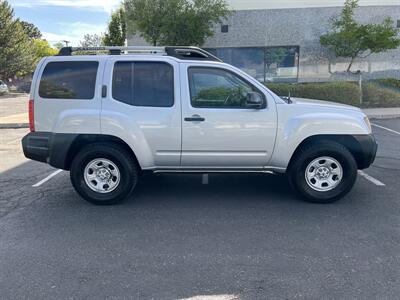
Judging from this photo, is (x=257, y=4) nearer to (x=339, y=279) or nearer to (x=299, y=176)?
(x=299, y=176)

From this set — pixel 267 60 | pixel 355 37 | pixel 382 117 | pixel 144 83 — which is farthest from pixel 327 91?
pixel 144 83

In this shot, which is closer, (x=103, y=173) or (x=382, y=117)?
(x=103, y=173)

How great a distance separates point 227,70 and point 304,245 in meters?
2.45

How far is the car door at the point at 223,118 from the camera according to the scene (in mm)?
4840

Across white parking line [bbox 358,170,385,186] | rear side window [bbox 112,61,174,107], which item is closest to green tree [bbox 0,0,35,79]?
rear side window [bbox 112,61,174,107]

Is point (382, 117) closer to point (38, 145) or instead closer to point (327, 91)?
point (327, 91)

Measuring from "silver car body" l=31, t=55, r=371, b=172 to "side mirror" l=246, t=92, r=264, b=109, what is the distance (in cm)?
7

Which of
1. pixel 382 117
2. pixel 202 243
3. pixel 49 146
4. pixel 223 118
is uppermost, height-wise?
pixel 223 118

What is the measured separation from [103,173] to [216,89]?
191 centimetres

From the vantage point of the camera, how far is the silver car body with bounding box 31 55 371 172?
4.84m

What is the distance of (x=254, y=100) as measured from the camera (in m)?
4.75

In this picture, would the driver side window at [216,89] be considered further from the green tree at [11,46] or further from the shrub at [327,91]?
the green tree at [11,46]

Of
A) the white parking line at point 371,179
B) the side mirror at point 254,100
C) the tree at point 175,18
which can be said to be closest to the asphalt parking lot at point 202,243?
the white parking line at point 371,179

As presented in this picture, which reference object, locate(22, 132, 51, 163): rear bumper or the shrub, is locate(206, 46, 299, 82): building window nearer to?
the shrub
